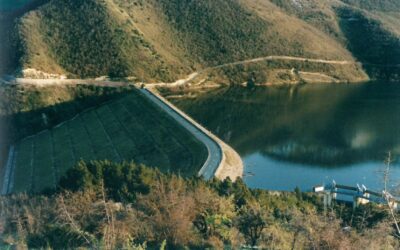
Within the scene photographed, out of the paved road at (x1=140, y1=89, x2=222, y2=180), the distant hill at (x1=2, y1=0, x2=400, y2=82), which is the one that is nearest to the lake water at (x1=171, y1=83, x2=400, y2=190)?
the paved road at (x1=140, y1=89, x2=222, y2=180)

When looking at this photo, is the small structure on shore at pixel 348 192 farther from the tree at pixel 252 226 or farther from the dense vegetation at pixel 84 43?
the dense vegetation at pixel 84 43

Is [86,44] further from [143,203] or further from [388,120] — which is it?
[143,203]

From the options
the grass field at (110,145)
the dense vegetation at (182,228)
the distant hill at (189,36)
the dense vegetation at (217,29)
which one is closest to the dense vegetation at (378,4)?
the distant hill at (189,36)

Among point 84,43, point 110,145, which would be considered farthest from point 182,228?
point 84,43

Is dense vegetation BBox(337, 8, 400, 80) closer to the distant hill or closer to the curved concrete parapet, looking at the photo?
the distant hill

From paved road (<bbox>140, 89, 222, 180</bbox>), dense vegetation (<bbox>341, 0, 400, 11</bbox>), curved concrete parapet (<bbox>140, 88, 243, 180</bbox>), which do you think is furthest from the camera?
dense vegetation (<bbox>341, 0, 400, 11</bbox>)

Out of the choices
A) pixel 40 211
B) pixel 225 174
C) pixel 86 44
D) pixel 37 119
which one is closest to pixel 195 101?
pixel 86 44
